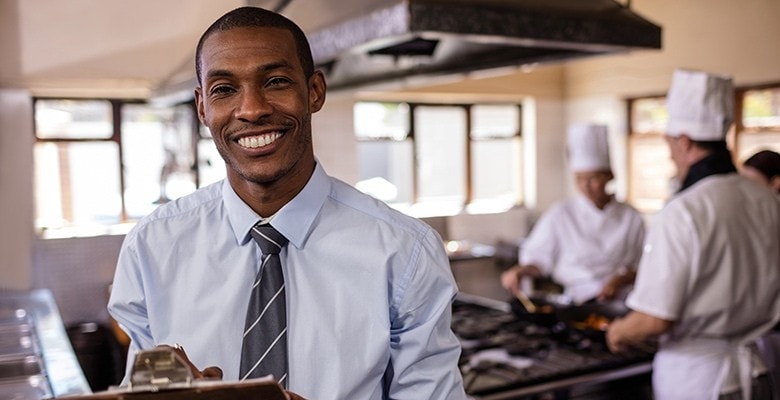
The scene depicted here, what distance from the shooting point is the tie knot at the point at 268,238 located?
3.64 ft

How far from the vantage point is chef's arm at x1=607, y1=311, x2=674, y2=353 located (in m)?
2.29

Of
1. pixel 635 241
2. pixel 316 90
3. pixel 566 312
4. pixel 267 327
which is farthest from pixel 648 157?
pixel 267 327

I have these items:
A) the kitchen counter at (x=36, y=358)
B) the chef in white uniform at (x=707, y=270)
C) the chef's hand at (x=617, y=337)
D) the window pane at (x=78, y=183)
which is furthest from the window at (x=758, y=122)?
the kitchen counter at (x=36, y=358)

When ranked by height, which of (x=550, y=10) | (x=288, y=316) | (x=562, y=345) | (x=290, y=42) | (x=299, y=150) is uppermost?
(x=550, y=10)

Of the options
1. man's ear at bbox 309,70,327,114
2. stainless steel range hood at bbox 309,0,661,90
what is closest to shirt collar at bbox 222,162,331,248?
man's ear at bbox 309,70,327,114

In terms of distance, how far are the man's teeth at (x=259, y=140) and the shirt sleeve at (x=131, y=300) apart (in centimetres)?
27

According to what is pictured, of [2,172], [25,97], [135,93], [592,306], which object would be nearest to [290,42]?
[592,306]

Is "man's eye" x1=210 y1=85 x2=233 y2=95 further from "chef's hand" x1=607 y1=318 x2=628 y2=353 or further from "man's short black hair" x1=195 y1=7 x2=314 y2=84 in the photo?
"chef's hand" x1=607 y1=318 x2=628 y2=353

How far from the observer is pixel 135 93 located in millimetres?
4809

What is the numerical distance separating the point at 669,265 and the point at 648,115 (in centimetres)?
485

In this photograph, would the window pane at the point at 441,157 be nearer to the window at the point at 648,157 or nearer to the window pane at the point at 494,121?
the window pane at the point at 494,121

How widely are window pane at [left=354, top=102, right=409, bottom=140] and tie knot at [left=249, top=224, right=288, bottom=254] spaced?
5.03 metres

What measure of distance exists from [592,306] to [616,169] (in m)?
4.04

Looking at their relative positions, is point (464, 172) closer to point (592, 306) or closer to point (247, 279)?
point (592, 306)
